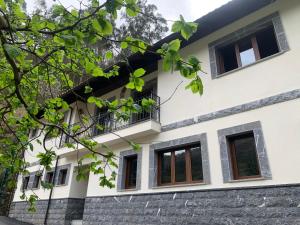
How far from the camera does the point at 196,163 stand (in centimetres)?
676

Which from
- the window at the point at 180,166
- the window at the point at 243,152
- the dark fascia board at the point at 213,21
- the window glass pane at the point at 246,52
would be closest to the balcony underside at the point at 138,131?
the window at the point at 180,166

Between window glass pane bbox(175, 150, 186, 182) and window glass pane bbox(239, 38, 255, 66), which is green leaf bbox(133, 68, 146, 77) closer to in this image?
window glass pane bbox(175, 150, 186, 182)

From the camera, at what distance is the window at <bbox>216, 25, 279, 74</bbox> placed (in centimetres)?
665

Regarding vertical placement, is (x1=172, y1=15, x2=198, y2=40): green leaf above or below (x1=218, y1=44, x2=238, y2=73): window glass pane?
below

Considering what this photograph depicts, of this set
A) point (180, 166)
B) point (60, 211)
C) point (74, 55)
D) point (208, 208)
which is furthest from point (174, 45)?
point (60, 211)

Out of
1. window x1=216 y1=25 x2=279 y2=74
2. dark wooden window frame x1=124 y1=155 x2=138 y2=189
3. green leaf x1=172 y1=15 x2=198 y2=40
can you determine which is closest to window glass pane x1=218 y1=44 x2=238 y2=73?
window x1=216 y1=25 x2=279 y2=74

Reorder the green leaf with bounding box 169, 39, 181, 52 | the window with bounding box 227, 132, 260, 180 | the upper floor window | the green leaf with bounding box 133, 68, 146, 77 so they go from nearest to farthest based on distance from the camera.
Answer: the green leaf with bounding box 169, 39, 181, 52, the green leaf with bounding box 133, 68, 146, 77, the window with bounding box 227, 132, 260, 180, the upper floor window

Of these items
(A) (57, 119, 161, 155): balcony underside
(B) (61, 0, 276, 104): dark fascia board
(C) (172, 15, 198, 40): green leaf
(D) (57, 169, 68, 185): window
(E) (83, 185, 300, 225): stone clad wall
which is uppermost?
(B) (61, 0, 276, 104): dark fascia board

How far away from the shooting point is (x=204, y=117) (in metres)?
6.92

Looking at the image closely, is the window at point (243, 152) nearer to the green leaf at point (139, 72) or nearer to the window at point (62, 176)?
the green leaf at point (139, 72)

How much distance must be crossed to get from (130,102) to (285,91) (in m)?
4.37

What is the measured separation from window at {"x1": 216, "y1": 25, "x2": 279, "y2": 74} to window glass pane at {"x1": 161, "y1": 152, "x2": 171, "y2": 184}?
2958mm

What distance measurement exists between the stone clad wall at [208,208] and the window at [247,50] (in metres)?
3.45

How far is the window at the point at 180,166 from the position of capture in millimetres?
6703
